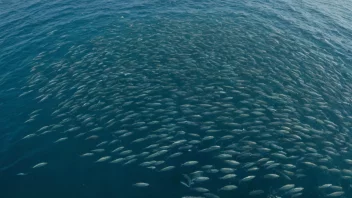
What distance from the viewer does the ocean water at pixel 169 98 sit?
1895 cm

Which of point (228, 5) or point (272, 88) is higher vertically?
point (228, 5)

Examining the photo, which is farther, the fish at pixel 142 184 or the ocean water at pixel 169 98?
the ocean water at pixel 169 98

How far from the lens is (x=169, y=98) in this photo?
24.5 meters

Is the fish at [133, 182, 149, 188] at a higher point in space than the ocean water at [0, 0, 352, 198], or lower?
lower

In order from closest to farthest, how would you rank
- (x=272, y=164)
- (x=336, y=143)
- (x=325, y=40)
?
(x=272, y=164) → (x=336, y=143) → (x=325, y=40)

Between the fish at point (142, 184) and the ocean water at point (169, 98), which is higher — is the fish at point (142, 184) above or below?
below

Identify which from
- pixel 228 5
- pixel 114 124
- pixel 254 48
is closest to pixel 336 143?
pixel 254 48

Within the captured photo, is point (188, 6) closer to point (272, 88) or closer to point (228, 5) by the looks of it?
point (228, 5)

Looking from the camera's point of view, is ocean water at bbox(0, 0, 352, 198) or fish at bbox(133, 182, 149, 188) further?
ocean water at bbox(0, 0, 352, 198)

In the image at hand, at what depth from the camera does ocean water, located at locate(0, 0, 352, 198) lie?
19.0 m

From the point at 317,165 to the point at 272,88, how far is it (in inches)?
351

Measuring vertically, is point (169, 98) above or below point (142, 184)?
above

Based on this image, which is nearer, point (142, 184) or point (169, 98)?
point (142, 184)

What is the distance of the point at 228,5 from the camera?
45.1m
